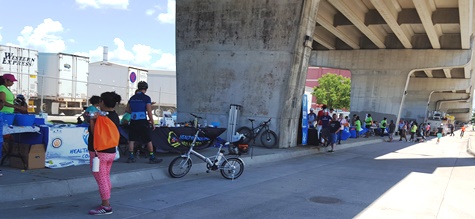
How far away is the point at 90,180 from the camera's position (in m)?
7.45

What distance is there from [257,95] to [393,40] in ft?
82.8

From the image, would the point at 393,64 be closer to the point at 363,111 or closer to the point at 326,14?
the point at 363,111

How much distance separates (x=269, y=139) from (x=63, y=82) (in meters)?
15.5

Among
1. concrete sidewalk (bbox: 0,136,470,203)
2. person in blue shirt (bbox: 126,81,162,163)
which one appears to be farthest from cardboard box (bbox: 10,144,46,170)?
person in blue shirt (bbox: 126,81,162,163)

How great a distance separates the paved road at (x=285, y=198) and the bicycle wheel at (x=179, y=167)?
0.55 feet

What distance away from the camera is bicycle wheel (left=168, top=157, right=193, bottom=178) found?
8925mm

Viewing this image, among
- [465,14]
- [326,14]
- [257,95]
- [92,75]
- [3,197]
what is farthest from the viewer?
[92,75]

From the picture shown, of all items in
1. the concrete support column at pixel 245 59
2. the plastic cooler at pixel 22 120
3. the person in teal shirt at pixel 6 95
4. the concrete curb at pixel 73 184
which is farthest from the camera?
the concrete support column at pixel 245 59

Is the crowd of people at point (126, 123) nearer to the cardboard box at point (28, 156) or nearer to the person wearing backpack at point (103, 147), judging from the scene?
the person wearing backpack at point (103, 147)

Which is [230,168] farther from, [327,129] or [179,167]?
[327,129]

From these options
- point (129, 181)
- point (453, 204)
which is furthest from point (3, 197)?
point (453, 204)

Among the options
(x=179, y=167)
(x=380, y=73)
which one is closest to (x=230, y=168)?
(x=179, y=167)

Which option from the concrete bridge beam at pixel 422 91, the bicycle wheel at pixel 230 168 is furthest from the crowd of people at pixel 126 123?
the concrete bridge beam at pixel 422 91

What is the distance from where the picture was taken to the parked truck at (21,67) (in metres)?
21.1
